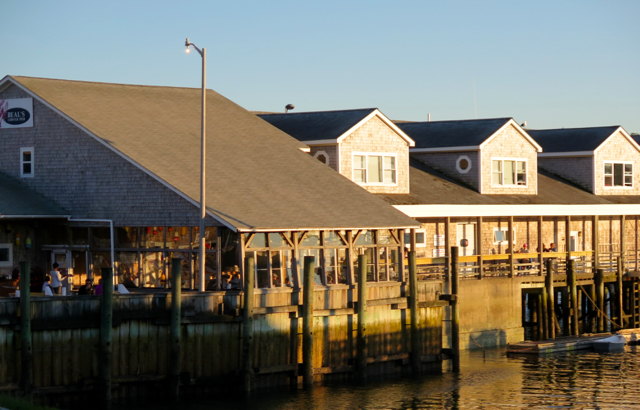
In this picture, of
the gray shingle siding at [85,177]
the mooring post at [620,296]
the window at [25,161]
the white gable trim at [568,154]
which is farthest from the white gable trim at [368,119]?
the white gable trim at [568,154]

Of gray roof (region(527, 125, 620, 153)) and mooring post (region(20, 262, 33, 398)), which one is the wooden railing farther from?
mooring post (region(20, 262, 33, 398))

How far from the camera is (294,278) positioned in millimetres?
29297

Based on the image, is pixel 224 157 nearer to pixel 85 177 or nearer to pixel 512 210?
pixel 85 177

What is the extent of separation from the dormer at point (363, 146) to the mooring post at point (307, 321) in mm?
12440

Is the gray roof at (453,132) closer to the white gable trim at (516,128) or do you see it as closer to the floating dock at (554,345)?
Result: the white gable trim at (516,128)

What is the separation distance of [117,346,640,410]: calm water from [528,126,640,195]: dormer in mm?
17452

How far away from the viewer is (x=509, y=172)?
46.2 m

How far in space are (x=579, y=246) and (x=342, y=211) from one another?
23613mm

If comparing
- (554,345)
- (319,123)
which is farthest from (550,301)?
(319,123)

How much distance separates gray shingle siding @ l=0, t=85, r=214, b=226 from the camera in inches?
1163

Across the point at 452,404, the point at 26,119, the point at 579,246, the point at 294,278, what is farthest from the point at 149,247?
the point at 579,246

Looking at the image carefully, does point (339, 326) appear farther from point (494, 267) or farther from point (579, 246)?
point (579, 246)

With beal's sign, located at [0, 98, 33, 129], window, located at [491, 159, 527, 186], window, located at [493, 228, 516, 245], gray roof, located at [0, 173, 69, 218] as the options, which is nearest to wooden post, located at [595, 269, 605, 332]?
window, located at [493, 228, 516, 245]

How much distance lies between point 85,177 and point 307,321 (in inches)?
365
